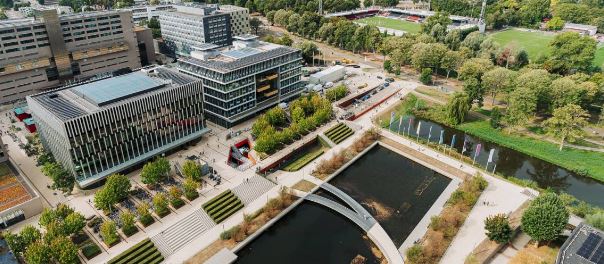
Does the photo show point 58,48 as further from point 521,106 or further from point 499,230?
point 521,106

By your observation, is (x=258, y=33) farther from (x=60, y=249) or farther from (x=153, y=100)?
(x=60, y=249)

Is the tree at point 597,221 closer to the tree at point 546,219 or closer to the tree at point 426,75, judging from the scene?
the tree at point 546,219

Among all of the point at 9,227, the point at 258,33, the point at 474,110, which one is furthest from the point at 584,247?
the point at 258,33

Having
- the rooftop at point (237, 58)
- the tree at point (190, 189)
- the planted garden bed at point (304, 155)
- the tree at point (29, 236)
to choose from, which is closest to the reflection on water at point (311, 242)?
the planted garden bed at point (304, 155)

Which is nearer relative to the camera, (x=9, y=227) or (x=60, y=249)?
(x=60, y=249)

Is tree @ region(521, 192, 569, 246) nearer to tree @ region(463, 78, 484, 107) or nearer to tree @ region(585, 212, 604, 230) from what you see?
tree @ region(585, 212, 604, 230)

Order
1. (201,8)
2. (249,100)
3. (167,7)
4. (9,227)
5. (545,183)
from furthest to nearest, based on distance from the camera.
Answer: (167,7)
(201,8)
(249,100)
(545,183)
(9,227)
